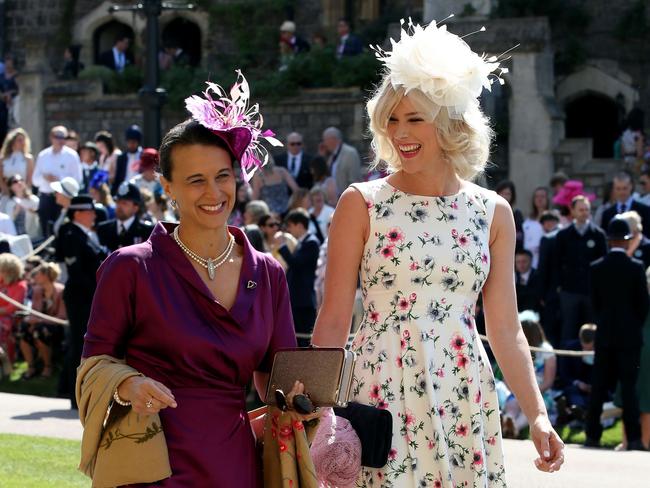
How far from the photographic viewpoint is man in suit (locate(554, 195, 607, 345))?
13.1 metres

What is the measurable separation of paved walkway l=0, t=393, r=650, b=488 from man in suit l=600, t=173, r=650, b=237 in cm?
→ 398

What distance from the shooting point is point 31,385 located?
46.5 ft

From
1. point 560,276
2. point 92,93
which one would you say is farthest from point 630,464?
point 92,93

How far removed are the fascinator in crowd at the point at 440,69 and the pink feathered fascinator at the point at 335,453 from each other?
112cm

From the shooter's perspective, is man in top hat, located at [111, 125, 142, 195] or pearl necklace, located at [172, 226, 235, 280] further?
man in top hat, located at [111, 125, 142, 195]

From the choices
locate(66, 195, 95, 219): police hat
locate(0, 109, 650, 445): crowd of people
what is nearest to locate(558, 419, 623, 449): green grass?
locate(0, 109, 650, 445): crowd of people

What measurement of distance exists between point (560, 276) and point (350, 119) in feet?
→ 30.0

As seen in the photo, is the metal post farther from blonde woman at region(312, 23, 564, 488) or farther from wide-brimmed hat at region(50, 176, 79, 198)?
blonde woman at region(312, 23, 564, 488)

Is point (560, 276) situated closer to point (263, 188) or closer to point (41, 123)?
point (263, 188)

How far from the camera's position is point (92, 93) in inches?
952

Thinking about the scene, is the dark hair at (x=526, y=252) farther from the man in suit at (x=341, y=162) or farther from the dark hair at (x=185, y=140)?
the dark hair at (x=185, y=140)

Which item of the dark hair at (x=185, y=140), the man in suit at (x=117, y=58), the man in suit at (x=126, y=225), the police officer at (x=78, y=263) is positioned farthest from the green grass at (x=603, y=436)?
the man in suit at (x=117, y=58)

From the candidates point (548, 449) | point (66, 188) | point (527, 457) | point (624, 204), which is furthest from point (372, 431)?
point (624, 204)

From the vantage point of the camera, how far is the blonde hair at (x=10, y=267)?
48.3ft
